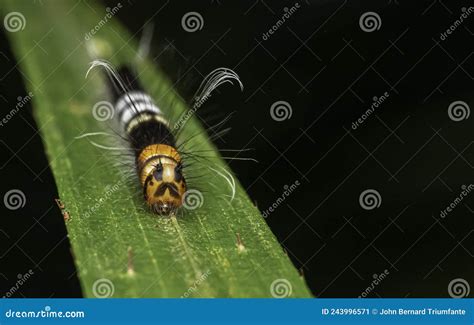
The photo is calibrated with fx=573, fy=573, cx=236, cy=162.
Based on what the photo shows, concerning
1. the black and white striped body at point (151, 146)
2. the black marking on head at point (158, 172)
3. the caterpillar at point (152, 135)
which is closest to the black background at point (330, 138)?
the caterpillar at point (152, 135)

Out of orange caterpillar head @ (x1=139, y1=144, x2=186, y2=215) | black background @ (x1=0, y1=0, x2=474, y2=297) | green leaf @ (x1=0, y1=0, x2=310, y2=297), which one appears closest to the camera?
green leaf @ (x1=0, y1=0, x2=310, y2=297)

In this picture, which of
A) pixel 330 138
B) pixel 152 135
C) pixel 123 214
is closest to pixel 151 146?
pixel 152 135

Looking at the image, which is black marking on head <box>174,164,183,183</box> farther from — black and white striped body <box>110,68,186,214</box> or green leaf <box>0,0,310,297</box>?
green leaf <box>0,0,310,297</box>

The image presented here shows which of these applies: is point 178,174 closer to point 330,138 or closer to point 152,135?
point 152,135

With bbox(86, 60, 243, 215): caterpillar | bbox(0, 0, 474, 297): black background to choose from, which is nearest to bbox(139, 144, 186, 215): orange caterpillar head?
bbox(86, 60, 243, 215): caterpillar

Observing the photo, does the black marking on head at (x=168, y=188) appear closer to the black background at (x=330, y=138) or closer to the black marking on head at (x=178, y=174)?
the black marking on head at (x=178, y=174)

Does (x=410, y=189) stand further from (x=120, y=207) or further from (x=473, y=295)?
(x=120, y=207)

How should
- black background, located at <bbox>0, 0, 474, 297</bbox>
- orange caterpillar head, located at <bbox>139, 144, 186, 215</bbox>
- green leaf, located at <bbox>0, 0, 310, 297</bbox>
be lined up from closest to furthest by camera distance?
green leaf, located at <bbox>0, 0, 310, 297</bbox>, orange caterpillar head, located at <bbox>139, 144, 186, 215</bbox>, black background, located at <bbox>0, 0, 474, 297</bbox>
